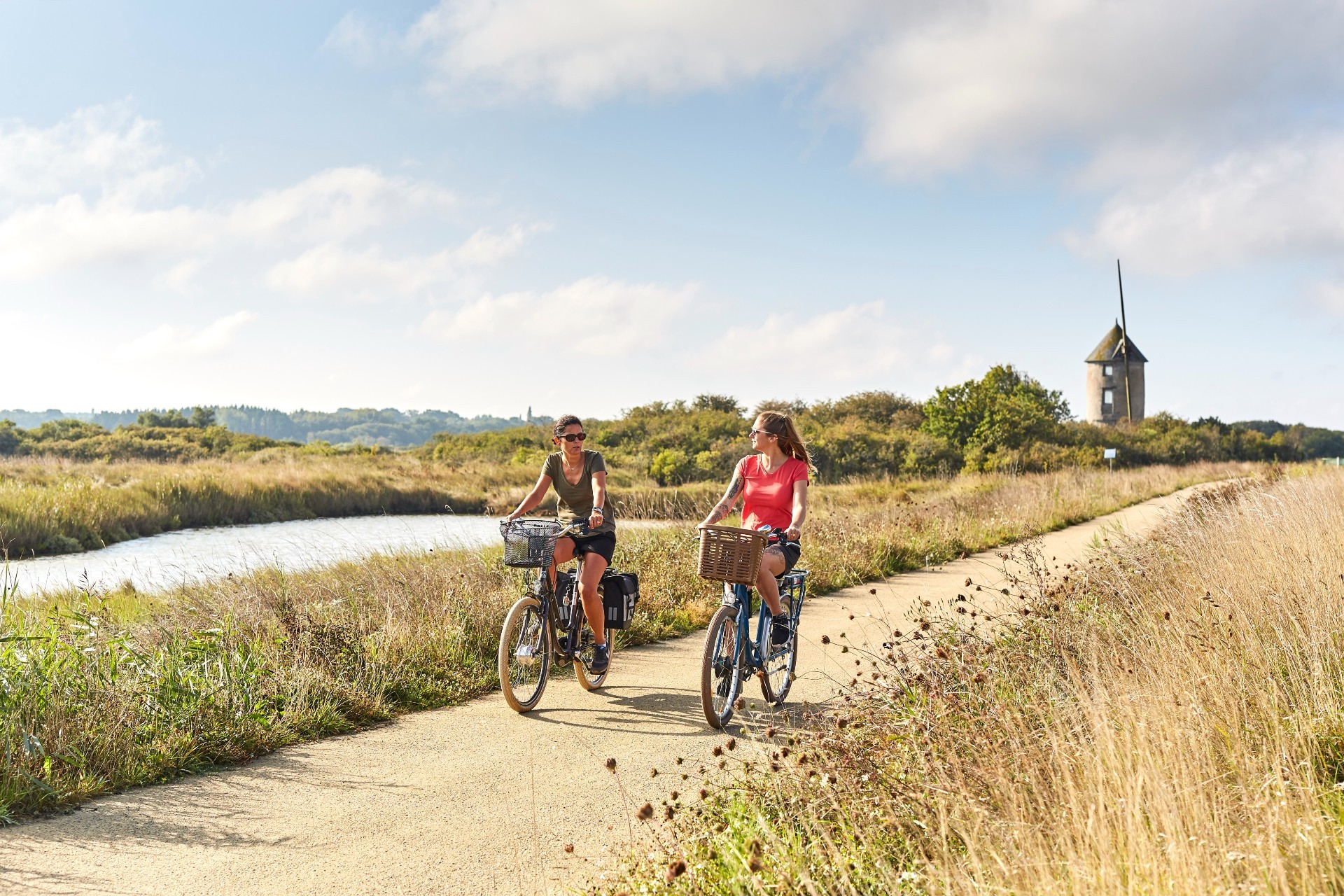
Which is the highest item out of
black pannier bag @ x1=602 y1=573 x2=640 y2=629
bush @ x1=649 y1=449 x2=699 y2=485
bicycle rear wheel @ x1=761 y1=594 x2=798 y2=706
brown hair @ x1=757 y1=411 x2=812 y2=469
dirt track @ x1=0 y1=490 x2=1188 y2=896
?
bush @ x1=649 y1=449 x2=699 y2=485

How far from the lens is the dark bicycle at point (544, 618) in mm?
6152

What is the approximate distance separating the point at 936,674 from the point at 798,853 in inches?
75.4

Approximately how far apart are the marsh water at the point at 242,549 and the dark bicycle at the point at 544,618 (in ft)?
16.7

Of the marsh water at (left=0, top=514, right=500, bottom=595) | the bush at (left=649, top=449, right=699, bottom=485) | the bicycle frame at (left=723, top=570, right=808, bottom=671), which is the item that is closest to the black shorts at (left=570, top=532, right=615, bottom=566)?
the bicycle frame at (left=723, top=570, right=808, bottom=671)

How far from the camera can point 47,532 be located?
70.4 ft

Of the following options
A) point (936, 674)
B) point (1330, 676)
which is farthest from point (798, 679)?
point (1330, 676)

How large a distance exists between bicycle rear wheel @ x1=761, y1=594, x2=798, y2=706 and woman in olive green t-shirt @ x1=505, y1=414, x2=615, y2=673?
4.17 ft

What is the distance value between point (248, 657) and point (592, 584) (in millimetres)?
2452

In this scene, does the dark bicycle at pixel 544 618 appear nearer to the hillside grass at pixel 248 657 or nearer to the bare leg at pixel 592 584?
the bare leg at pixel 592 584

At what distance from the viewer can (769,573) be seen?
19.1 ft

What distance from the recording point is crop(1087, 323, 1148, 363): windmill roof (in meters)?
72.2

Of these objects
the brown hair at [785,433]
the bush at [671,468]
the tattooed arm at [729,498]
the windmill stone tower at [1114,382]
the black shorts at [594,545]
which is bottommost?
the black shorts at [594,545]

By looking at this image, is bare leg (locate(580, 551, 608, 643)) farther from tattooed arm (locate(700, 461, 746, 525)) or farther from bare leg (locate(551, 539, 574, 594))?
tattooed arm (locate(700, 461, 746, 525))

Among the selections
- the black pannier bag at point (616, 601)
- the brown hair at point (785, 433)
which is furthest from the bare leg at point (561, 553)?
the brown hair at point (785, 433)
